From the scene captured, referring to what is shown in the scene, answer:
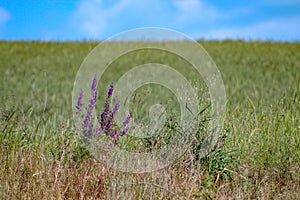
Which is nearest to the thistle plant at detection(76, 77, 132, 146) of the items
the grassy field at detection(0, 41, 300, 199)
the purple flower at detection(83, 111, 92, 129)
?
the purple flower at detection(83, 111, 92, 129)

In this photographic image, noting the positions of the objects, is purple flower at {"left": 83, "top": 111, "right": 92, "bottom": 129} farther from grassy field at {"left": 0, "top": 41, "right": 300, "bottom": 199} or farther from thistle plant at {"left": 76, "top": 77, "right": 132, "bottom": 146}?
grassy field at {"left": 0, "top": 41, "right": 300, "bottom": 199}

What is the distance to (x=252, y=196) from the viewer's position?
320 cm

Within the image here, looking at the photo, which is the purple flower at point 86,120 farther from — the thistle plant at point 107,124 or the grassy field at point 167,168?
the grassy field at point 167,168

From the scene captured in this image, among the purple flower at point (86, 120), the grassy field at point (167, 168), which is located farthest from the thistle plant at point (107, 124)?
the grassy field at point (167, 168)

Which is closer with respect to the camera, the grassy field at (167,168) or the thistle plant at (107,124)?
the grassy field at (167,168)

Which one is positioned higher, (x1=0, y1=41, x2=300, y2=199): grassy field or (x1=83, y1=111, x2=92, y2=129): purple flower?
(x1=83, y1=111, x2=92, y2=129): purple flower

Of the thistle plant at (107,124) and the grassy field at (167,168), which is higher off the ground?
the thistle plant at (107,124)

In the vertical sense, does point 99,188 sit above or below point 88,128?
below

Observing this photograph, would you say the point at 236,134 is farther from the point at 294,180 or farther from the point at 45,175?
the point at 45,175

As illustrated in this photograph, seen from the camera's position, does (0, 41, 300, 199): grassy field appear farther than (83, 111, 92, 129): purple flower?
No

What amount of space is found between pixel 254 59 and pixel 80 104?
14.6 m

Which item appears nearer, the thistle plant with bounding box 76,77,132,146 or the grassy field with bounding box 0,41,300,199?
the grassy field with bounding box 0,41,300,199

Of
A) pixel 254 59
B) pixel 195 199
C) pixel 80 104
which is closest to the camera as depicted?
pixel 195 199

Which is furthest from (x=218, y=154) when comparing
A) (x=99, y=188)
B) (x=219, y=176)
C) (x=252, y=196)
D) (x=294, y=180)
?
(x=99, y=188)
